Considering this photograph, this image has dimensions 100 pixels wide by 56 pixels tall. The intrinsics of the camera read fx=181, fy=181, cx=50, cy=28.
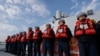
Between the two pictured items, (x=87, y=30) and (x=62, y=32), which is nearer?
(x=87, y=30)

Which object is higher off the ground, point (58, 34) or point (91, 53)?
point (58, 34)

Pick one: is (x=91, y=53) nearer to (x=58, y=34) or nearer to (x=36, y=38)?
(x=58, y=34)

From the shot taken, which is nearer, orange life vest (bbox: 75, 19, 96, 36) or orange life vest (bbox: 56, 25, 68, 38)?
orange life vest (bbox: 75, 19, 96, 36)

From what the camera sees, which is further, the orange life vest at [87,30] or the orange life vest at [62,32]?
the orange life vest at [62,32]

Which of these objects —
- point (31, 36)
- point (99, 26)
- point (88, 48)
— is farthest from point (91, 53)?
point (31, 36)

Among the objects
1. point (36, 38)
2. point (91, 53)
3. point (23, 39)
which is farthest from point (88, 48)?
point (23, 39)

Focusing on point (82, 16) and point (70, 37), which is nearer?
point (82, 16)

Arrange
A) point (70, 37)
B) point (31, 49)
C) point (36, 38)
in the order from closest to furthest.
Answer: point (70, 37) → point (36, 38) → point (31, 49)

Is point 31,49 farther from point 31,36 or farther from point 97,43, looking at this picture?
point 97,43

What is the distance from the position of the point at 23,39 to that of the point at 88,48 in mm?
7449

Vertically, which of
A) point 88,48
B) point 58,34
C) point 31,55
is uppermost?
point 58,34

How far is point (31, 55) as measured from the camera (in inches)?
429

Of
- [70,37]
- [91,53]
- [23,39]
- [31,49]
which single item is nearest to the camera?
[91,53]

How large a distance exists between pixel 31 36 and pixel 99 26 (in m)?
6.00
